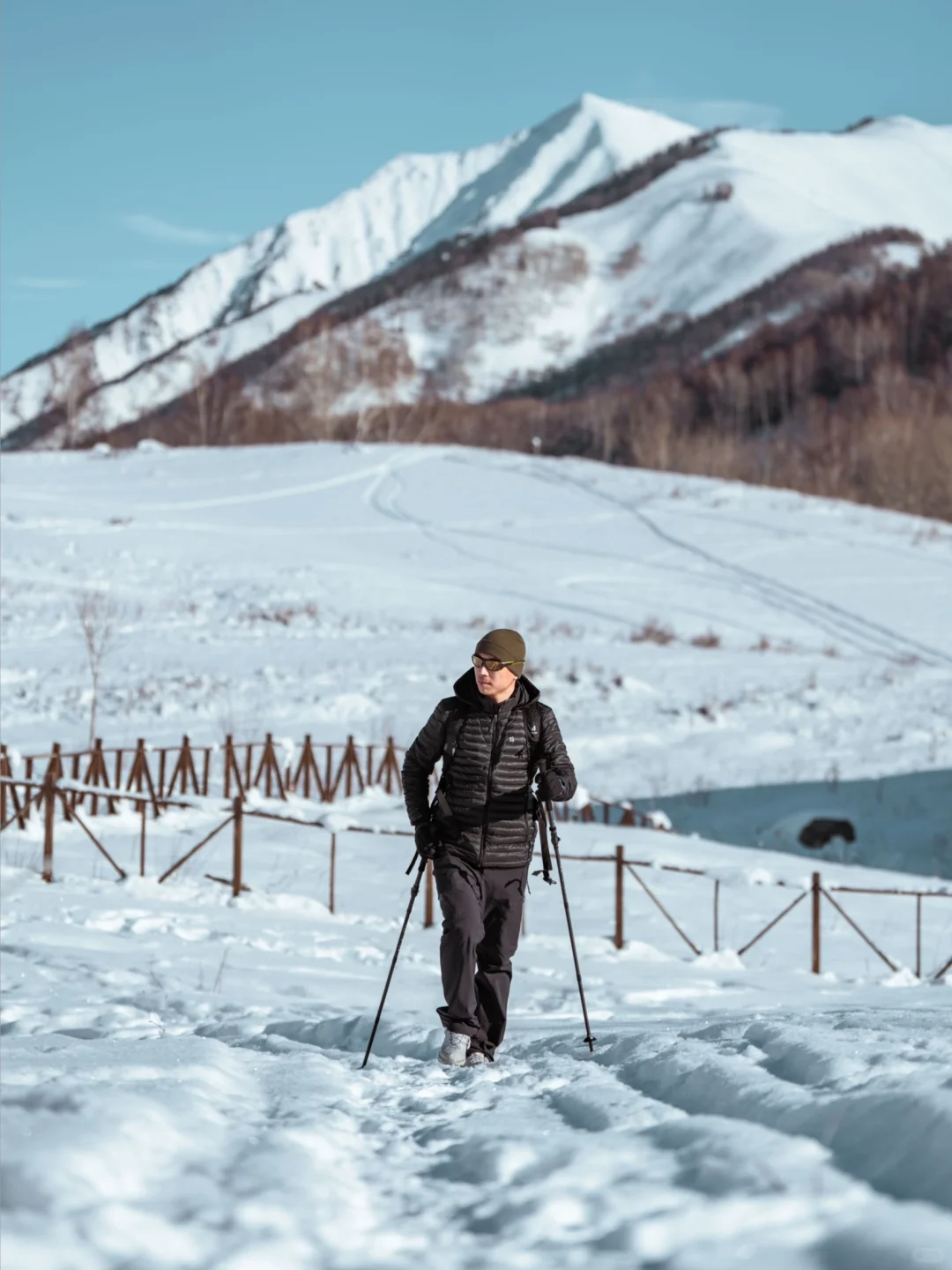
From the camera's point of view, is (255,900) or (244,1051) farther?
(255,900)

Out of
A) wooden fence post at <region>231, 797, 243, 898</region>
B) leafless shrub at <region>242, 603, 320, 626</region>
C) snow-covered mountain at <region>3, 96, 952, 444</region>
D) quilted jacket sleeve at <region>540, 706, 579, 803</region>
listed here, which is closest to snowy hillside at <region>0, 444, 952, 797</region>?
leafless shrub at <region>242, 603, 320, 626</region>

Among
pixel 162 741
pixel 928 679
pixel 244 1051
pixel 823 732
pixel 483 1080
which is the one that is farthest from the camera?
pixel 928 679

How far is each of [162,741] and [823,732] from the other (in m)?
12.5

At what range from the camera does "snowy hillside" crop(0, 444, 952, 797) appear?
25641 mm

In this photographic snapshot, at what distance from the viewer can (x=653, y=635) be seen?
34.8 meters

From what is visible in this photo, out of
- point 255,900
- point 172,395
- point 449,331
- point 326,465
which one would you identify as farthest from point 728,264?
point 255,900

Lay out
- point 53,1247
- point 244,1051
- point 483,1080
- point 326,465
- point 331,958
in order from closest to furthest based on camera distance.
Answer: point 53,1247 → point 483,1080 → point 244,1051 → point 331,958 → point 326,465

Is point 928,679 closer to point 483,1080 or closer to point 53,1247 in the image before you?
point 483,1080

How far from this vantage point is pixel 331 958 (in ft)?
35.6

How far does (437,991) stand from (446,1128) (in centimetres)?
507

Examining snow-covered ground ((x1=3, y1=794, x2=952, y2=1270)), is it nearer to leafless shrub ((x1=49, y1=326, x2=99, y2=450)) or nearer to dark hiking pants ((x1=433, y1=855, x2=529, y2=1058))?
dark hiking pants ((x1=433, y1=855, x2=529, y2=1058))

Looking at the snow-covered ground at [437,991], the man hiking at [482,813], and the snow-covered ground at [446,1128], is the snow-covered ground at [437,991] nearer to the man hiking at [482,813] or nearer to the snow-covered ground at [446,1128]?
the snow-covered ground at [446,1128]

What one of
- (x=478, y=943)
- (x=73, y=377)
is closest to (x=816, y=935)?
(x=478, y=943)

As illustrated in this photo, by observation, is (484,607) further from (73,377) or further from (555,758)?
(73,377)
